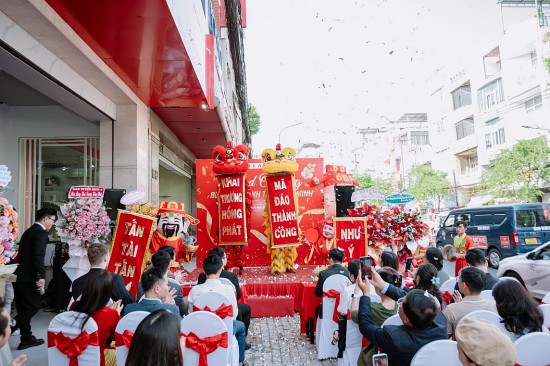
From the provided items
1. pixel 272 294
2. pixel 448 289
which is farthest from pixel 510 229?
pixel 448 289

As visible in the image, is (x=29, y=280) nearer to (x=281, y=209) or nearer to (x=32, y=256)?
(x=32, y=256)

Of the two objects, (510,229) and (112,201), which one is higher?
(112,201)

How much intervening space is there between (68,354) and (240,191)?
467 centimetres

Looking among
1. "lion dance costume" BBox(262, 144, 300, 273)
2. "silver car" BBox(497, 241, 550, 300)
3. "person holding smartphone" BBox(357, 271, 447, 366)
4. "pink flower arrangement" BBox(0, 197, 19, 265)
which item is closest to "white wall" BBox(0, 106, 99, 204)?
"lion dance costume" BBox(262, 144, 300, 273)

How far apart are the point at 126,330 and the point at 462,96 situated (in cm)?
2714

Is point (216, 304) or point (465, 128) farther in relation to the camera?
point (465, 128)

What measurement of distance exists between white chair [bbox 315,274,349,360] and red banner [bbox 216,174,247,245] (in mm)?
3091

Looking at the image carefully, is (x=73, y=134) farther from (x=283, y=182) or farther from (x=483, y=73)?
(x=483, y=73)

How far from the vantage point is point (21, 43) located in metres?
4.06

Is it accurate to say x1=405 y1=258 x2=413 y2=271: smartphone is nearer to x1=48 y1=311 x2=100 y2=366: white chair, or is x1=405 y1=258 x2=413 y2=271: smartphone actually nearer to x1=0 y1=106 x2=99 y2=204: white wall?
x1=48 y1=311 x2=100 y2=366: white chair

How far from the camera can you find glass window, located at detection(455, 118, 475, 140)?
24141 mm

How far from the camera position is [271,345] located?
4371 millimetres

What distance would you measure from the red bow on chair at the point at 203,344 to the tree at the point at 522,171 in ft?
59.4

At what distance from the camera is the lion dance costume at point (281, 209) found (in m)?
6.64
